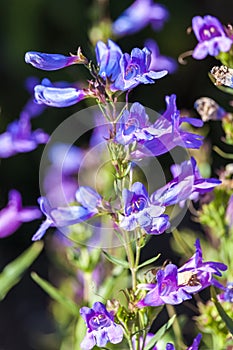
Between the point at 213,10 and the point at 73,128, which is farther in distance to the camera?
the point at 213,10

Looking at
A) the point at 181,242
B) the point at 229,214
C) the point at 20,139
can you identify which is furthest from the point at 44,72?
the point at 181,242

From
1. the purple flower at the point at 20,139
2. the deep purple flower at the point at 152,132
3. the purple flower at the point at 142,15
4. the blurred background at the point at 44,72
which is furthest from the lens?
the blurred background at the point at 44,72

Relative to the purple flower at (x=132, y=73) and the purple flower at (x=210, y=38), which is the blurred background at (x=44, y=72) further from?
the purple flower at (x=132, y=73)

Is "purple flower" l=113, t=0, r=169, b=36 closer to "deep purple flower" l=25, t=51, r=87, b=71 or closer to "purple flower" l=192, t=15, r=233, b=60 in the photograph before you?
"purple flower" l=192, t=15, r=233, b=60

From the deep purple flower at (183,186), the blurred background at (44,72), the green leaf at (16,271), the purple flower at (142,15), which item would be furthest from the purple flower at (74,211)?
the blurred background at (44,72)

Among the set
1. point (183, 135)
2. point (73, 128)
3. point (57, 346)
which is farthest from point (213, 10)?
point (183, 135)

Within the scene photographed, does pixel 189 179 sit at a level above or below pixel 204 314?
above

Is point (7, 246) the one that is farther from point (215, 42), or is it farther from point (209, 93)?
point (215, 42)

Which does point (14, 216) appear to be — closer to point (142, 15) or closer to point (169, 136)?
point (169, 136)
